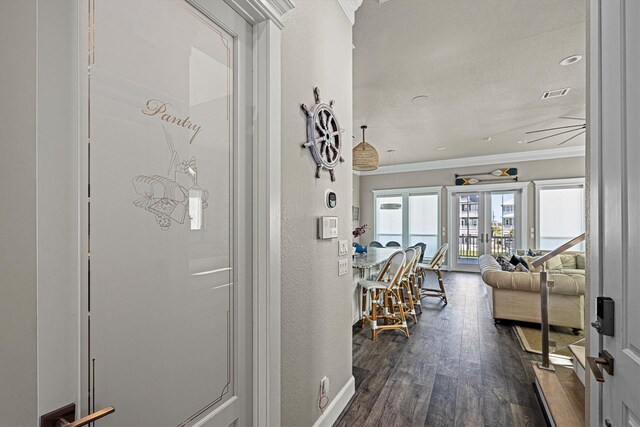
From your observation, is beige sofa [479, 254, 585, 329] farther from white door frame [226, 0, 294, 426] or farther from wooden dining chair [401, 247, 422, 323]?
white door frame [226, 0, 294, 426]

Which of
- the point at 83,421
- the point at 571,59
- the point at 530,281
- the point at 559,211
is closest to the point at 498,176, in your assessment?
the point at 559,211

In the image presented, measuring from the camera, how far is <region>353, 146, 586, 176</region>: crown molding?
6.67m

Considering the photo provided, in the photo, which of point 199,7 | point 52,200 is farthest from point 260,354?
point 199,7

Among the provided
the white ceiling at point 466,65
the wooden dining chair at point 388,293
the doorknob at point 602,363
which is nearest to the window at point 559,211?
the white ceiling at point 466,65

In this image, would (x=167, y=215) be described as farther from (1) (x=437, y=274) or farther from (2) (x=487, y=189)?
(2) (x=487, y=189)

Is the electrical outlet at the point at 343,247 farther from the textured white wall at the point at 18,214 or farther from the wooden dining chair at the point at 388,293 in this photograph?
the textured white wall at the point at 18,214

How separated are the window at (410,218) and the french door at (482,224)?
492 mm

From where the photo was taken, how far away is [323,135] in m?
1.69

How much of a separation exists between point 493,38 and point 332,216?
2442mm

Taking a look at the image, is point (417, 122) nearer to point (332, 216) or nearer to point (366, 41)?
point (366, 41)

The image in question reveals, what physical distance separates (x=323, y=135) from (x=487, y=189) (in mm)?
7233

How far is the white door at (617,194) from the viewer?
78cm

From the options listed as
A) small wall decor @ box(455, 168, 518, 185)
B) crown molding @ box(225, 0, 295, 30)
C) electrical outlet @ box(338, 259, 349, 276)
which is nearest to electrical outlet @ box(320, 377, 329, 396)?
electrical outlet @ box(338, 259, 349, 276)

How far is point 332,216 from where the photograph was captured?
72.0 inches
